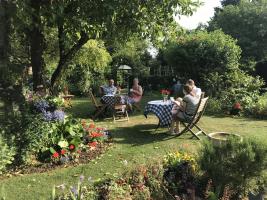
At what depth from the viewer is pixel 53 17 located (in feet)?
26.0

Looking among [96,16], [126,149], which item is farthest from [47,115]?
[96,16]

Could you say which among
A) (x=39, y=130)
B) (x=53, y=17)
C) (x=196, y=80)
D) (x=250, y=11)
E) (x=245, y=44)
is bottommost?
(x=39, y=130)

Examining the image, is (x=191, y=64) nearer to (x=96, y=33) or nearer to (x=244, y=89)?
(x=244, y=89)

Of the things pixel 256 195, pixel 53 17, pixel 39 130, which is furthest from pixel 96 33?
pixel 256 195

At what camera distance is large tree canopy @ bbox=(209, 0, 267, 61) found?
3294cm

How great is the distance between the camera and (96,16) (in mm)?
8227

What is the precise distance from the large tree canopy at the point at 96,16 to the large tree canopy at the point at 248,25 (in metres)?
24.2

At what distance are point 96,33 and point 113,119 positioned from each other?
4362 mm

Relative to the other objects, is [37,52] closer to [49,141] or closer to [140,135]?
[49,141]

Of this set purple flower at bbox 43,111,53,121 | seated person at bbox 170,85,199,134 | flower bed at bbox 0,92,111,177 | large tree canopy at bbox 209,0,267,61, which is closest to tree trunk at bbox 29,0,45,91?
flower bed at bbox 0,92,111,177

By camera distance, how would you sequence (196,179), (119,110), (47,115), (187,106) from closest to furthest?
1. (196,179)
2. (47,115)
3. (187,106)
4. (119,110)

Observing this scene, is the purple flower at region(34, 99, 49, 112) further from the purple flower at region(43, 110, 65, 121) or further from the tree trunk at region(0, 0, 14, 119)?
the tree trunk at region(0, 0, 14, 119)

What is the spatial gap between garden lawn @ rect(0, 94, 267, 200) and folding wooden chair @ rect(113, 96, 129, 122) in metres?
0.32

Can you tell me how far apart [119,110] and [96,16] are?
5038 mm
